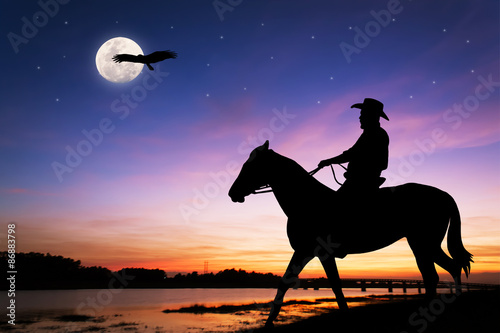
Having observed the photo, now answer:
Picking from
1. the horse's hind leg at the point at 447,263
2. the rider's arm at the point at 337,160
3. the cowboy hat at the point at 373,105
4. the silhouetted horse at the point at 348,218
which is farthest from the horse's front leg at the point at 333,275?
the cowboy hat at the point at 373,105

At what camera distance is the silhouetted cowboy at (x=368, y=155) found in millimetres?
5941

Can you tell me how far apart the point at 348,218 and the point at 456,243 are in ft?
6.91

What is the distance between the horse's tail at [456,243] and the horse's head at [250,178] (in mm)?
3515

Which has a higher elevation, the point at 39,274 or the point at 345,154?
the point at 345,154

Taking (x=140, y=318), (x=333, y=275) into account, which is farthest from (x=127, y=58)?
(x=140, y=318)

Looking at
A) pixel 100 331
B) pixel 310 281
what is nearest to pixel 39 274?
pixel 310 281

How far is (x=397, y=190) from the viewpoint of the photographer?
6.16 meters

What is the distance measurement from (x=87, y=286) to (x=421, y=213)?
122 meters

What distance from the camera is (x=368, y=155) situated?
593cm

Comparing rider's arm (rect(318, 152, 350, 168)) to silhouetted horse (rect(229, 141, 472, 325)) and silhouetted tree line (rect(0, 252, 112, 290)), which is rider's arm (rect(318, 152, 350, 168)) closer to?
silhouetted horse (rect(229, 141, 472, 325))

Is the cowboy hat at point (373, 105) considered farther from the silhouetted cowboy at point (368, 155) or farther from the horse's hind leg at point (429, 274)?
the horse's hind leg at point (429, 274)

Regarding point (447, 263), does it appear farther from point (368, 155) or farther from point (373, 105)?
point (373, 105)

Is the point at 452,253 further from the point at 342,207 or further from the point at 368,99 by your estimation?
the point at 368,99

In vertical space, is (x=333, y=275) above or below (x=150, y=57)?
below
